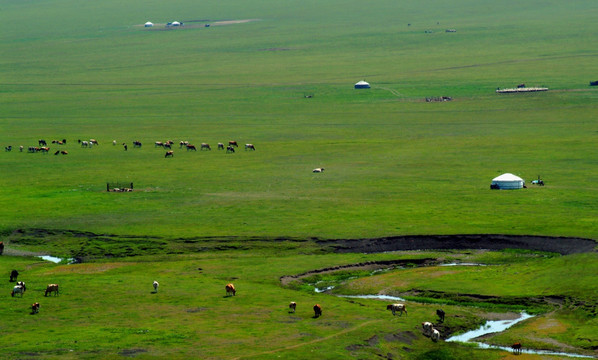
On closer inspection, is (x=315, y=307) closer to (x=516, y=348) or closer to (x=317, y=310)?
(x=317, y=310)

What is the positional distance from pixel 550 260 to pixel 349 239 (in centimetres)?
1376

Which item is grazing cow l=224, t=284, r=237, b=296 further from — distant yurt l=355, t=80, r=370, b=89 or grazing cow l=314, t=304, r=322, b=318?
distant yurt l=355, t=80, r=370, b=89

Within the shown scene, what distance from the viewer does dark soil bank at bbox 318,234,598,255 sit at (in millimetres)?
65625

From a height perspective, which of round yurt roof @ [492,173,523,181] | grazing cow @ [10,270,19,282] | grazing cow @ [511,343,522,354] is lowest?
grazing cow @ [511,343,522,354]

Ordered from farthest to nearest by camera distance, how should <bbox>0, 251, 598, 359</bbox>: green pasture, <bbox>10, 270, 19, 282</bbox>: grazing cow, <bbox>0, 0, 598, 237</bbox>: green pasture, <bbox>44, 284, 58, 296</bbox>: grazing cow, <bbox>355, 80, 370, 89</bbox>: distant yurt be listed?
<bbox>355, 80, 370, 89</bbox>: distant yurt < <bbox>0, 0, 598, 237</bbox>: green pasture < <bbox>10, 270, 19, 282</bbox>: grazing cow < <bbox>44, 284, 58, 296</bbox>: grazing cow < <bbox>0, 251, 598, 359</bbox>: green pasture

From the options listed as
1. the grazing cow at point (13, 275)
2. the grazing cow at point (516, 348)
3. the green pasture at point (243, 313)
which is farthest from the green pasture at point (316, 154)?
the grazing cow at point (516, 348)

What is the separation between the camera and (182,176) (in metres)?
95.6

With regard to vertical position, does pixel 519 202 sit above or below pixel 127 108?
below

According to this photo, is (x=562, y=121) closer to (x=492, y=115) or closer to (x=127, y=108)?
(x=492, y=115)

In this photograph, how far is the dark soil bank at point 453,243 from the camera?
65625mm

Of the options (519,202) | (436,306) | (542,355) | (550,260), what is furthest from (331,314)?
(519,202)

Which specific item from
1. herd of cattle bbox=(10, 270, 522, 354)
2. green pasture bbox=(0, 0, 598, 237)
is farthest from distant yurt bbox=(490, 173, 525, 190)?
herd of cattle bbox=(10, 270, 522, 354)

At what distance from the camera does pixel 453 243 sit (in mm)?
67375

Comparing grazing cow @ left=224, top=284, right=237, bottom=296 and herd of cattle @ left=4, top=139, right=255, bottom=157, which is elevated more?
herd of cattle @ left=4, top=139, right=255, bottom=157
